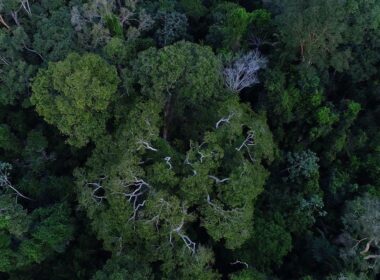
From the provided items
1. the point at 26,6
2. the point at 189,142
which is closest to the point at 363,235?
the point at 189,142

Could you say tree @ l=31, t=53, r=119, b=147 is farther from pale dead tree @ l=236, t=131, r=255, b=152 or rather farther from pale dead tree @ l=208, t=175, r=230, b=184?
pale dead tree @ l=236, t=131, r=255, b=152

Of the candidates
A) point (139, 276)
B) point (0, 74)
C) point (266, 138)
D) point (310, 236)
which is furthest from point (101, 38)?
point (310, 236)

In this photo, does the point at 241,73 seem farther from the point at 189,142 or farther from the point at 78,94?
the point at 78,94

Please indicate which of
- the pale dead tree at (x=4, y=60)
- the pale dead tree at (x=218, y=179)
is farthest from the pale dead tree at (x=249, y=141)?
the pale dead tree at (x=4, y=60)

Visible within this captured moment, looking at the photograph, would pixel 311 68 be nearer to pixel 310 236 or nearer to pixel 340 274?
pixel 310 236

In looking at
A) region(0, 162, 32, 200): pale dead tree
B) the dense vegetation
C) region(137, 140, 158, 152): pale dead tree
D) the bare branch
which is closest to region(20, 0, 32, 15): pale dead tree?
the dense vegetation

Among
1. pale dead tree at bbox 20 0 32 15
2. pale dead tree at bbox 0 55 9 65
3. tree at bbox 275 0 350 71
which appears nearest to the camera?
tree at bbox 275 0 350 71
